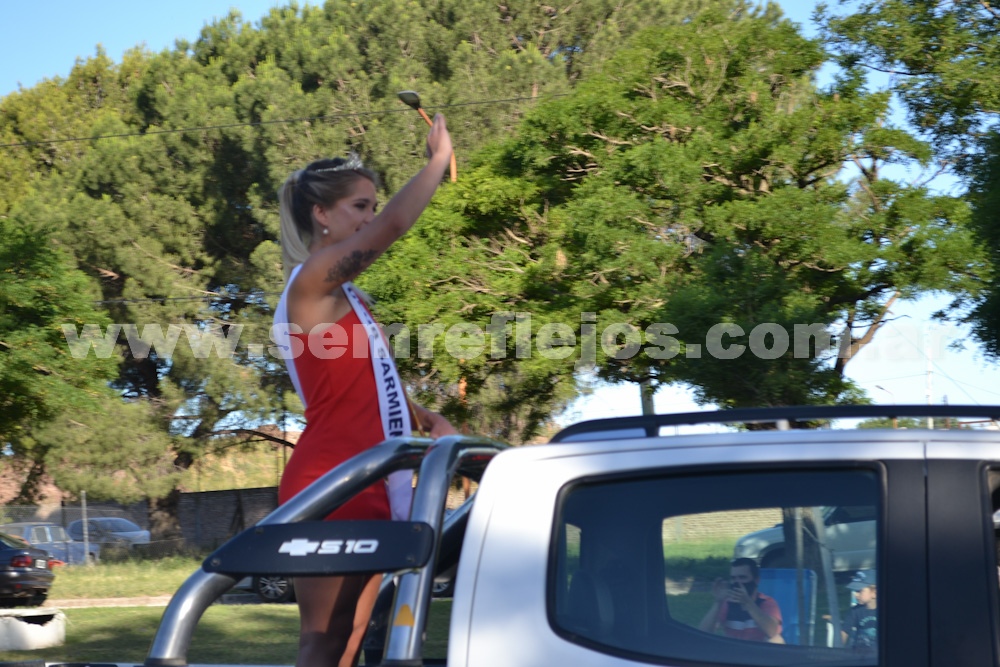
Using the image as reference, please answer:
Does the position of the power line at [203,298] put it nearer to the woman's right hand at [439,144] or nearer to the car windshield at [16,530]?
the car windshield at [16,530]

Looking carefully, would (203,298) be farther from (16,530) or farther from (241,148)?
(16,530)

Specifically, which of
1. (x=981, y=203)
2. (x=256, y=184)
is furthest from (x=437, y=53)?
(x=981, y=203)

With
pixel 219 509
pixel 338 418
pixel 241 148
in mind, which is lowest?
pixel 219 509

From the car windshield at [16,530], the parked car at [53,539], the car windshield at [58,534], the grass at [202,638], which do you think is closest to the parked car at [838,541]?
the grass at [202,638]

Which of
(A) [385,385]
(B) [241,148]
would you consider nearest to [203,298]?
(B) [241,148]

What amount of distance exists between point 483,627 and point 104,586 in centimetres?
1873

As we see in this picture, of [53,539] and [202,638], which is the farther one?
[53,539]

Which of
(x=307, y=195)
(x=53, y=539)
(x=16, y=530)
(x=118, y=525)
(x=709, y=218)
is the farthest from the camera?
(x=118, y=525)

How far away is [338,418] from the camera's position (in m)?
2.39

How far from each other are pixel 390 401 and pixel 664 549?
0.72 m

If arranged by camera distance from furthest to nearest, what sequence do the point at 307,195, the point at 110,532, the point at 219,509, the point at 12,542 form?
the point at 219,509
the point at 110,532
the point at 12,542
the point at 307,195

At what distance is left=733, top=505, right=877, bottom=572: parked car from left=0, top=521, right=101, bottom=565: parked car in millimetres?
23869

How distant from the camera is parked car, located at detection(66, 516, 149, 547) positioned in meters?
27.7

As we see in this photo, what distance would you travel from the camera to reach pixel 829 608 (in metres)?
2.01
